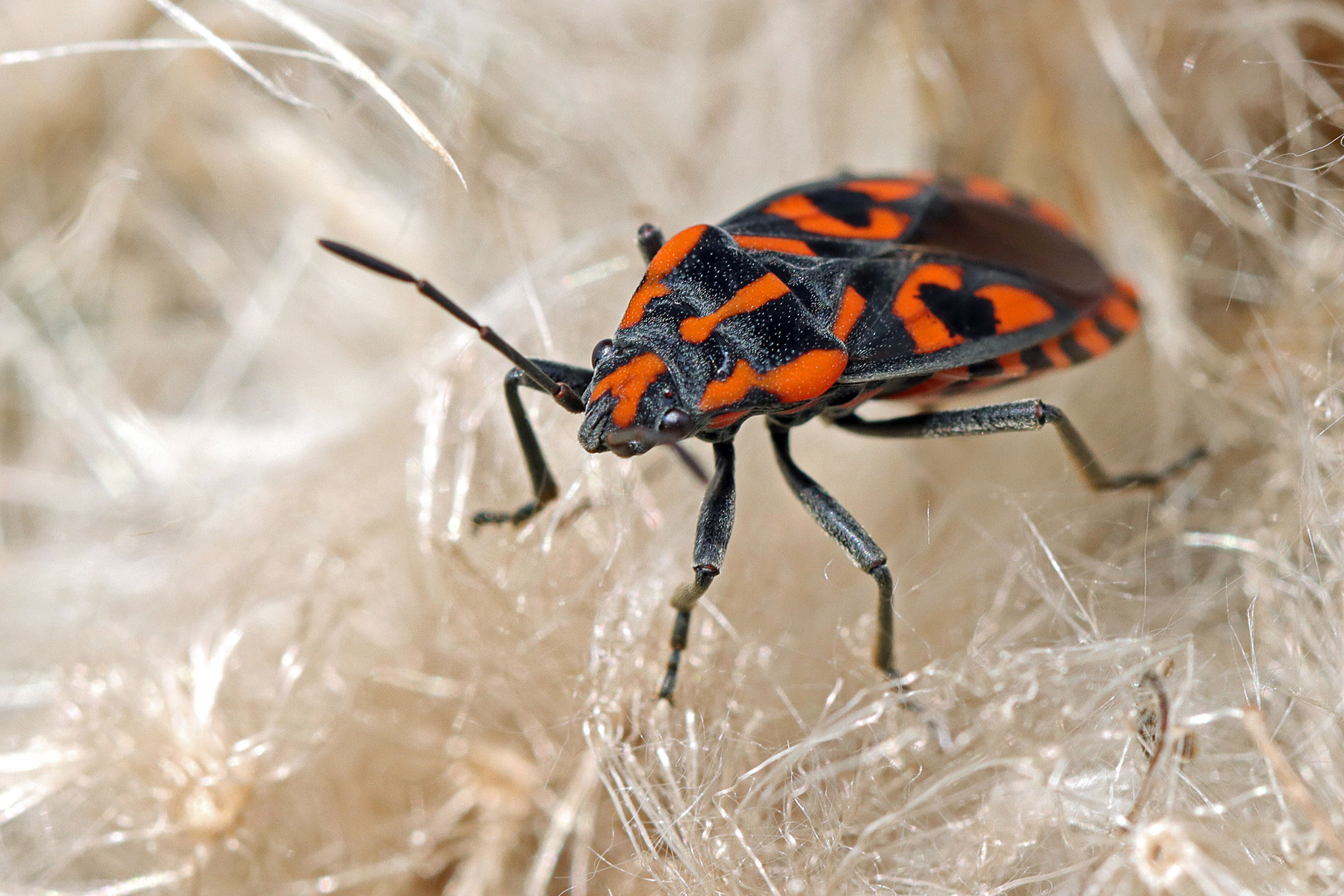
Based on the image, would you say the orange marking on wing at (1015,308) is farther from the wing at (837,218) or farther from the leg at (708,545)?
the leg at (708,545)

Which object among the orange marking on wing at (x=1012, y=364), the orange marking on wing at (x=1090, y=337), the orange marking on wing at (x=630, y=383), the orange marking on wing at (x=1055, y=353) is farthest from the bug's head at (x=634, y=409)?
the orange marking on wing at (x=1090, y=337)

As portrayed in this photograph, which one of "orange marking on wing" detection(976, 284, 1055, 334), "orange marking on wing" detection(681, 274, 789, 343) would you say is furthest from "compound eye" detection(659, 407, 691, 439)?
"orange marking on wing" detection(976, 284, 1055, 334)

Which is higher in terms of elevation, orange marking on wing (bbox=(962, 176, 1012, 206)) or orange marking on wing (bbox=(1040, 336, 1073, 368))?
orange marking on wing (bbox=(962, 176, 1012, 206))

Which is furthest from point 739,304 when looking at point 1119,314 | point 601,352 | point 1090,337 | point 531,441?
point 1119,314

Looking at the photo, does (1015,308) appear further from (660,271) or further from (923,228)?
(660,271)

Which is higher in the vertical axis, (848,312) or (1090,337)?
(848,312)

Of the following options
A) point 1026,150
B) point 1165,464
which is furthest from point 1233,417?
point 1026,150

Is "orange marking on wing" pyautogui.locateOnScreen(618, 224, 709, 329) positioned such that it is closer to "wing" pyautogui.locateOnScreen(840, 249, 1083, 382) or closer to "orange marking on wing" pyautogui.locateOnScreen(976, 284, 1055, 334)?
"wing" pyautogui.locateOnScreen(840, 249, 1083, 382)
